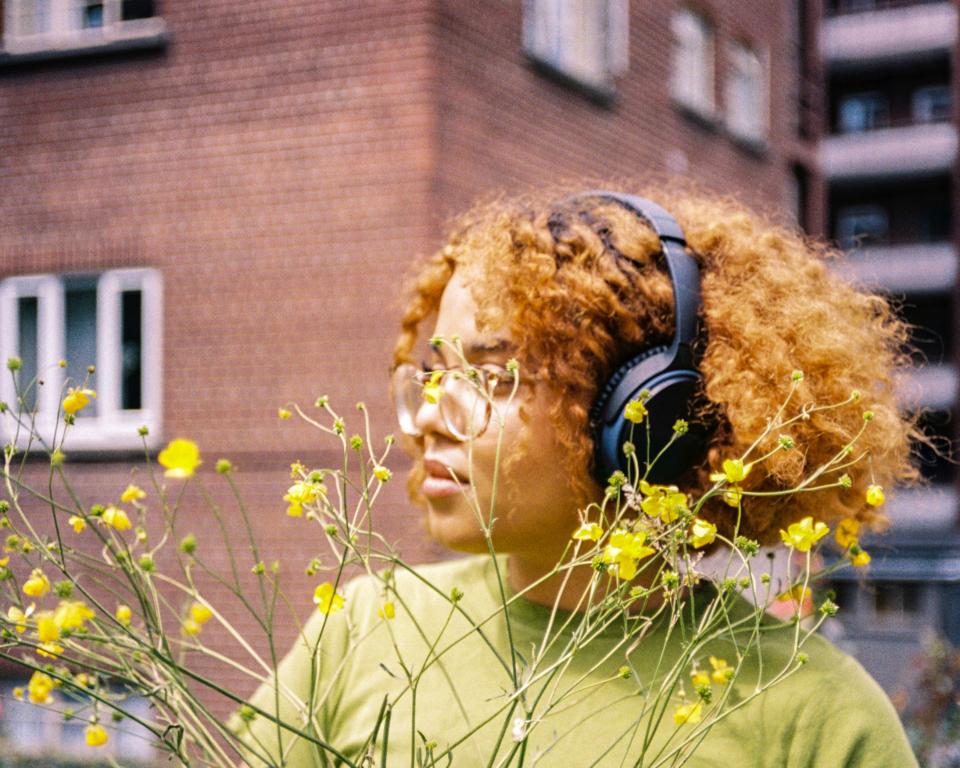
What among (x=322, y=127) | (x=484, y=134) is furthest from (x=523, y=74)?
(x=322, y=127)

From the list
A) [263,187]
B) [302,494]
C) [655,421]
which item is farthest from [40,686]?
[263,187]

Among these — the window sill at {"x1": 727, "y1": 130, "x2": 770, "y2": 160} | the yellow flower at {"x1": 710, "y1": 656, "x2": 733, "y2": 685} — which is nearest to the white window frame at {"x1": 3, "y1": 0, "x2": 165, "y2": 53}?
the window sill at {"x1": 727, "y1": 130, "x2": 770, "y2": 160}

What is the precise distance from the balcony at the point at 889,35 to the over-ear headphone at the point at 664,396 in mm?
23689

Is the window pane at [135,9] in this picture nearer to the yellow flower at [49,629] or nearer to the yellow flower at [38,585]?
the yellow flower at [38,585]

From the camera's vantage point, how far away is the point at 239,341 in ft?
24.6

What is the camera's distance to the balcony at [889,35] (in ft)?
78.7

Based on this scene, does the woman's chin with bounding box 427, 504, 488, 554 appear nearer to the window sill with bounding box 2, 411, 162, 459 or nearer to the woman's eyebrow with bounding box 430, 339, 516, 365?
the woman's eyebrow with bounding box 430, 339, 516, 365

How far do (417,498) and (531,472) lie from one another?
32 cm

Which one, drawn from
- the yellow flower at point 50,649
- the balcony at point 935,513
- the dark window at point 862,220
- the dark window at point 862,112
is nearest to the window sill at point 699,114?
the yellow flower at point 50,649

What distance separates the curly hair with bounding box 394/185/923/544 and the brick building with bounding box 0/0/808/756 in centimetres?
517

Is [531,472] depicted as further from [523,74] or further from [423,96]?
[523,74]

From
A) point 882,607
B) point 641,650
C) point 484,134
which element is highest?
point 484,134

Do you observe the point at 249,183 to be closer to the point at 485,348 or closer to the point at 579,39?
the point at 579,39

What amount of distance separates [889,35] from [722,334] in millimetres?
25032
